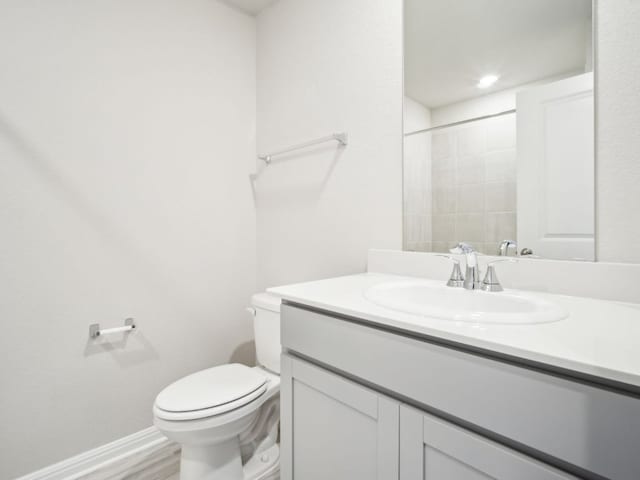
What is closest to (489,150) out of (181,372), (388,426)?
(388,426)

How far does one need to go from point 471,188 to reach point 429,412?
0.80 meters

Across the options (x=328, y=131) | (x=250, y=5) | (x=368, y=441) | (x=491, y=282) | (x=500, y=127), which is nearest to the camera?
(x=368, y=441)

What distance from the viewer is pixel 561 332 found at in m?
0.62

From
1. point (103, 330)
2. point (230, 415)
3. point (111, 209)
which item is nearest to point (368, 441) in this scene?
point (230, 415)

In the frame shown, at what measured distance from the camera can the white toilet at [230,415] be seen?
113 centimetres

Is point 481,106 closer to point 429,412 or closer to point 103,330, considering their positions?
point 429,412

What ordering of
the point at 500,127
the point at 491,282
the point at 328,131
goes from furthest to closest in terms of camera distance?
the point at 328,131, the point at 500,127, the point at 491,282

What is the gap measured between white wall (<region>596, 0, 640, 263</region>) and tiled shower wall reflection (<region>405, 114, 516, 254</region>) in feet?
0.73

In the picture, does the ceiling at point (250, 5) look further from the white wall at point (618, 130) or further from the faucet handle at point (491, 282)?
the faucet handle at point (491, 282)

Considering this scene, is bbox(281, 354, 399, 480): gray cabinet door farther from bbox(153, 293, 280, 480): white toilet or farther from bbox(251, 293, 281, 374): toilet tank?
bbox(251, 293, 281, 374): toilet tank

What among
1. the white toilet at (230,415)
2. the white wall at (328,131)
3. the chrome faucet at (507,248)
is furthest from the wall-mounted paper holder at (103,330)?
the chrome faucet at (507,248)

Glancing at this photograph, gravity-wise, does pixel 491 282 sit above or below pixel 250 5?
below

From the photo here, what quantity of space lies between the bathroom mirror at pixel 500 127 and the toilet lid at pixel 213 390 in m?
0.89

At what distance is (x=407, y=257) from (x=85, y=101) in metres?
1.56
